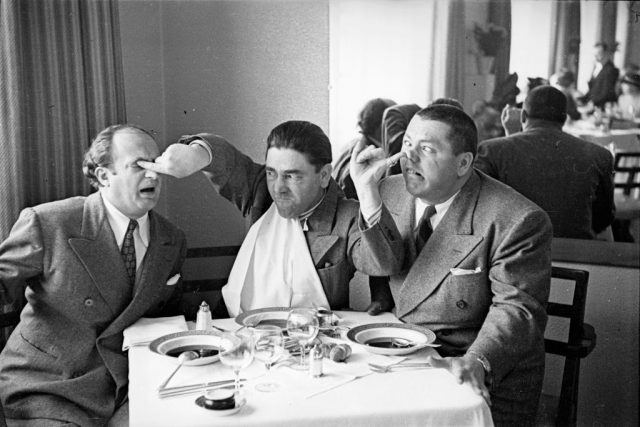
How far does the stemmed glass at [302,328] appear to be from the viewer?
1.98 meters

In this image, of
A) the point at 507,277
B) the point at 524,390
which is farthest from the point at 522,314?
the point at 524,390

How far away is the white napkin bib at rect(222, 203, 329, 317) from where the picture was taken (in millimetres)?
2602

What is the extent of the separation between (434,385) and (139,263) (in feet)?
3.93

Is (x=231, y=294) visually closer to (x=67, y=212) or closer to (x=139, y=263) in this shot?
(x=139, y=263)

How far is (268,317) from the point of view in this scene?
2385 millimetres

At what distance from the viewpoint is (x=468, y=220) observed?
2377mm

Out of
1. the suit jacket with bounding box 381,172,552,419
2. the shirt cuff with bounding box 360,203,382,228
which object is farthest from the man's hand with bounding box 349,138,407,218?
the suit jacket with bounding box 381,172,552,419

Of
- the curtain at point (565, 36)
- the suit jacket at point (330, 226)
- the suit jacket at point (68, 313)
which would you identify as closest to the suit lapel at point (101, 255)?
the suit jacket at point (68, 313)

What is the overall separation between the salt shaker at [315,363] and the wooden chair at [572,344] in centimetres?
119

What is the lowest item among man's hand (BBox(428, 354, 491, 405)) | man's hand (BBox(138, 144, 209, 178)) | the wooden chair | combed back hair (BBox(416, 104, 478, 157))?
the wooden chair

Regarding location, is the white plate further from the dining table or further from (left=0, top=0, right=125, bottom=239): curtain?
(left=0, top=0, right=125, bottom=239): curtain

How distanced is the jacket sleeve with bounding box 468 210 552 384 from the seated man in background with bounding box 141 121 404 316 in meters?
0.52

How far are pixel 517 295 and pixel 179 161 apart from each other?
126 cm

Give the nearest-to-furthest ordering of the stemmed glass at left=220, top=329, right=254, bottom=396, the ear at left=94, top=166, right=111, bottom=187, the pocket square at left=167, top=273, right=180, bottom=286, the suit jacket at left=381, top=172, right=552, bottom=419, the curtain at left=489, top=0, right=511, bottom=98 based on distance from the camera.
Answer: the stemmed glass at left=220, top=329, right=254, bottom=396
the suit jacket at left=381, top=172, right=552, bottom=419
the ear at left=94, top=166, right=111, bottom=187
the pocket square at left=167, top=273, right=180, bottom=286
the curtain at left=489, top=0, right=511, bottom=98
